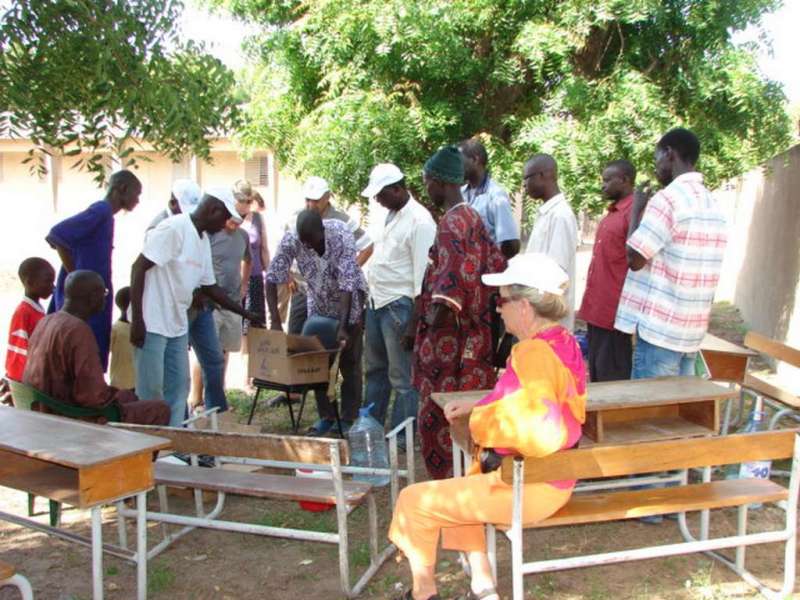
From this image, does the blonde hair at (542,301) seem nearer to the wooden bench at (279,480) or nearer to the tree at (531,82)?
the wooden bench at (279,480)

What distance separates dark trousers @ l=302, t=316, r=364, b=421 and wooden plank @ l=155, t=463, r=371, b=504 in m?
1.99

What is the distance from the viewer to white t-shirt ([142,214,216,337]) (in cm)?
536

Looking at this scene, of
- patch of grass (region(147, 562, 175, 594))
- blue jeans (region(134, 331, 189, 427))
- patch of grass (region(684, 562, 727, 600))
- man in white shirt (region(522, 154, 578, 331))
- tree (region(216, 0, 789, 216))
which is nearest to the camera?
patch of grass (region(684, 562, 727, 600))

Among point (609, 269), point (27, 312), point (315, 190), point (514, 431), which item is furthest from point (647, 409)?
point (27, 312)

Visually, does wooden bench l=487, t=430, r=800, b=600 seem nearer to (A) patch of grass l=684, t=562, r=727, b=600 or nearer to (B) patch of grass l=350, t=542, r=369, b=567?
(A) patch of grass l=684, t=562, r=727, b=600

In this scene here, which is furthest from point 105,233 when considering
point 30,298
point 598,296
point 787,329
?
point 787,329

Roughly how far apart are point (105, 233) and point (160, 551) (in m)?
2.55

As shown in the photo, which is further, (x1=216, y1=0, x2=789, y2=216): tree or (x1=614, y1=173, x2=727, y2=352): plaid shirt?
(x1=216, y1=0, x2=789, y2=216): tree

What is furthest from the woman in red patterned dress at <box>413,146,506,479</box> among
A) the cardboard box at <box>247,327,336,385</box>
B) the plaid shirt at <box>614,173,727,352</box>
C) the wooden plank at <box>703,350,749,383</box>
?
the wooden plank at <box>703,350,749,383</box>

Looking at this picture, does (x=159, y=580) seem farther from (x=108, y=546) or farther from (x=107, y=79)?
(x=107, y=79)

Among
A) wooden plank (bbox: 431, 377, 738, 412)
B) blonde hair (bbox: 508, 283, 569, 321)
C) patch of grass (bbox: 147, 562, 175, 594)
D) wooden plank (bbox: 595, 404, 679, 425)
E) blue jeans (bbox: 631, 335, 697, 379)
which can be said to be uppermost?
blonde hair (bbox: 508, 283, 569, 321)

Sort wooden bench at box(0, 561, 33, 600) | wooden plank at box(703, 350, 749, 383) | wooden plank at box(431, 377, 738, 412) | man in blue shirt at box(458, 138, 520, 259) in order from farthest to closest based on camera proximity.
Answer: wooden plank at box(703, 350, 749, 383)
man in blue shirt at box(458, 138, 520, 259)
wooden plank at box(431, 377, 738, 412)
wooden bench at box(0, 561, 33, 600)

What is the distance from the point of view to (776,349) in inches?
231

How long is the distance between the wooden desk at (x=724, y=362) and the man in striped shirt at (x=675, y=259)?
133 cm
